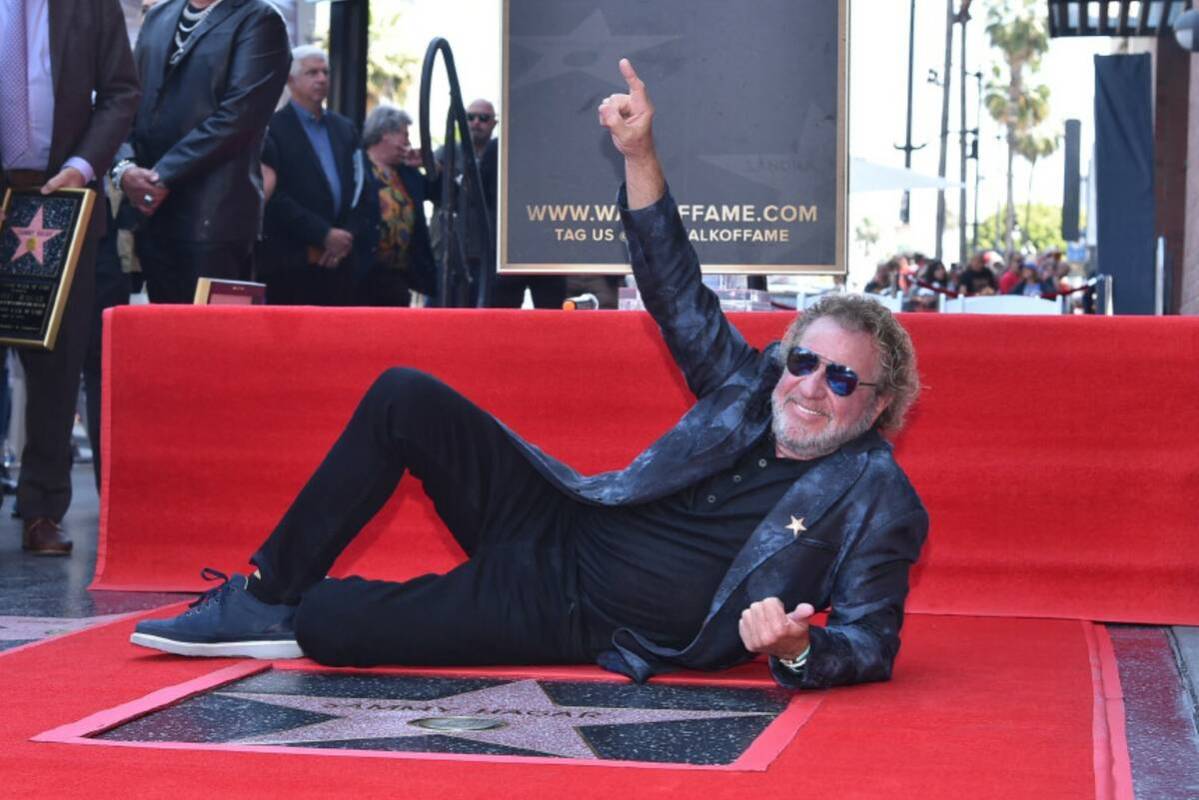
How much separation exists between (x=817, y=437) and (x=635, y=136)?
0.80 m

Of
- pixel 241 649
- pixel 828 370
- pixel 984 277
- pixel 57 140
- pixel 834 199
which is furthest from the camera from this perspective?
pixel 984 277

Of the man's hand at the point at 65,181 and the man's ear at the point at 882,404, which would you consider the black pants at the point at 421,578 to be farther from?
the man's hand at the point at 65,181

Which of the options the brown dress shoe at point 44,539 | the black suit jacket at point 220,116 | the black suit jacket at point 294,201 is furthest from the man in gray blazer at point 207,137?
the black suit jacket at point 294,201

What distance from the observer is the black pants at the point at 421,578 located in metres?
4.38

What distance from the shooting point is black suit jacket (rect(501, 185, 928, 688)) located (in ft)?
13.8

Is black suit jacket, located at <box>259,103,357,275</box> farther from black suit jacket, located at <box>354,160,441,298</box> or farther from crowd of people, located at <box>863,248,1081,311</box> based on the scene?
crowd of people, located at <box>863,248,1081,311</box>

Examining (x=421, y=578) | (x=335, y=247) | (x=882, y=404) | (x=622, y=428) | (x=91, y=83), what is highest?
(x=91, y=83)

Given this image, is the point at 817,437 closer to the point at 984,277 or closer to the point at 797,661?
the point at 797,661

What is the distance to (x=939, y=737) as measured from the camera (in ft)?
11.9

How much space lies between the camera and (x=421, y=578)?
4500 mm

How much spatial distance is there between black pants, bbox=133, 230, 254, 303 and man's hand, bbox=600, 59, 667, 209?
3.02m

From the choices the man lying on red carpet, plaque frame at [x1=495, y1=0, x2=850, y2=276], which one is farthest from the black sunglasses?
plaque frame at [x1=495, y1=0, x2=850, y2=276]

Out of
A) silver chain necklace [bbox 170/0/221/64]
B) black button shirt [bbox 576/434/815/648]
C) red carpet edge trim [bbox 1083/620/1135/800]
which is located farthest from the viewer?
silver chain necklace [bbox 170/0/221/64]

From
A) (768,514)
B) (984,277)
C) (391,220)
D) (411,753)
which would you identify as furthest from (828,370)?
(984,277)
